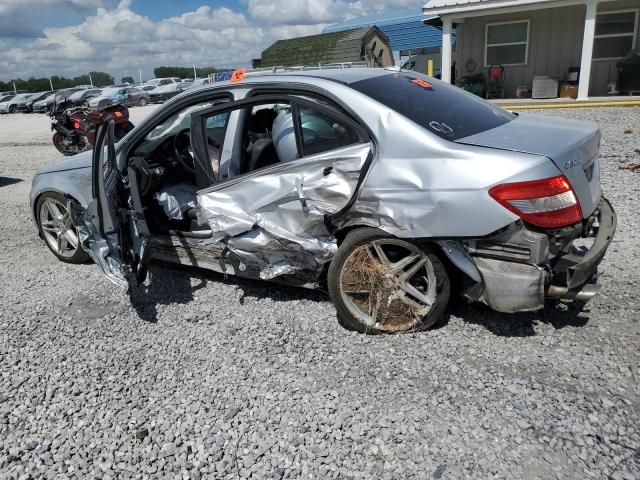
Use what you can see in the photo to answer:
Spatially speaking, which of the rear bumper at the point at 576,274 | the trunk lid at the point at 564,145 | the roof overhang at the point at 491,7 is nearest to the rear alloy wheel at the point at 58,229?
the trunk lid at the point at 564,145

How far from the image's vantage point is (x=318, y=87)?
3303 mm

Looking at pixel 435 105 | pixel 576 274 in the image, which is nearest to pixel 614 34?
pixel 435 105

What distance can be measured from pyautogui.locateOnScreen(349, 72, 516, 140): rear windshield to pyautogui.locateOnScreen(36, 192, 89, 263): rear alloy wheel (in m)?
2.99

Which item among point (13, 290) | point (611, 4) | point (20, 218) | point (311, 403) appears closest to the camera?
point (311, 403)

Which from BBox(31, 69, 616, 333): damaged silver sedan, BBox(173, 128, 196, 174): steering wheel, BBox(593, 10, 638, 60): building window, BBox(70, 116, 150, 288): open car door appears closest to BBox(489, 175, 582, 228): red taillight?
BBox(31, 69, 616, 333): damaged silver sedan

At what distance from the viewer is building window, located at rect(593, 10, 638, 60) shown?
45.5 feet

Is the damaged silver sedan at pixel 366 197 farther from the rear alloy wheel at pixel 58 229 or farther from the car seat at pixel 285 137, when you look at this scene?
the rear alloy wheel at pixel 58 229

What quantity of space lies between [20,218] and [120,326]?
416 centimetres

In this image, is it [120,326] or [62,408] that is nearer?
[62,408]

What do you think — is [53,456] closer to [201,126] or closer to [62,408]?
[62,408]

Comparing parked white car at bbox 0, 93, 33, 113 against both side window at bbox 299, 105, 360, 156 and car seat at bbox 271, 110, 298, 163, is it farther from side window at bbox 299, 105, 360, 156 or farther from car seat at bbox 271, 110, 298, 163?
side window at bbox 299, 105, 360, 156

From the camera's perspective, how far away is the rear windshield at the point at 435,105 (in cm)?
313

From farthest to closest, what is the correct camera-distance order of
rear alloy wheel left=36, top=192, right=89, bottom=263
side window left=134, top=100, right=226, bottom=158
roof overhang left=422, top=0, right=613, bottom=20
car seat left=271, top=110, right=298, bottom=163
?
roof overhang left=422, top=0, right=613, bottom=20 → rear alloy wheel left=36, top=192, right=89, bottom=263 → side window left=134, top=100, right=226, bottom=158 → car seat left=271, top=110, right=298, bottom=163

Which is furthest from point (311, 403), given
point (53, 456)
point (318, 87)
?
point (318, 87)
